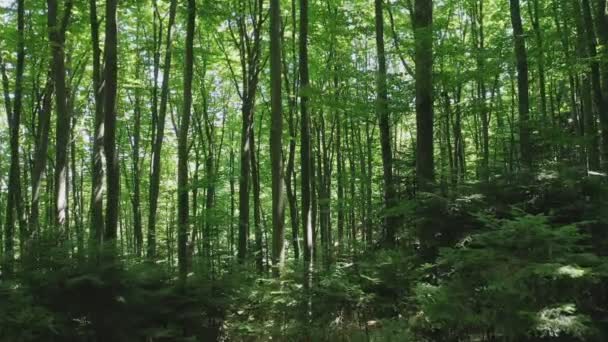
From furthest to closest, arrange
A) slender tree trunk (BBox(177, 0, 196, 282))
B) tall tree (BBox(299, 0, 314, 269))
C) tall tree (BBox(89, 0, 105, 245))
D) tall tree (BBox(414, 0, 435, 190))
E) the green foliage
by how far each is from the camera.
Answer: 1. slender tree trunk (BBox(177, 0, 196, 282))
2. tall tree (BBox(89, 0, 105, 245))
3. tall tree (BBox(299, 0, 314, 269))
4. tall tree (BBox(414, 0, 435, 190))
5. the green foliage

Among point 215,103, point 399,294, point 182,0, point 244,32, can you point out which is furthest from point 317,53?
point 399,294

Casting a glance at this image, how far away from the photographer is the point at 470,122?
25.0 meters

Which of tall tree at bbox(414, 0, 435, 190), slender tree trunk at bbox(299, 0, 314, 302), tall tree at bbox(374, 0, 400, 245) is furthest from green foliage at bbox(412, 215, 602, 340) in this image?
slender tree trunk at bbox(299, 0, 314, 302)

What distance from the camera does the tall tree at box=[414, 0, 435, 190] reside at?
27.7 feet

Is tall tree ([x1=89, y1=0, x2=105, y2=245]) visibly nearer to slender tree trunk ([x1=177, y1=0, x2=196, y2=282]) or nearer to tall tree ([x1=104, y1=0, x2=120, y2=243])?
tall tree ([x1=104, y1=0, x2=120, y2=243])

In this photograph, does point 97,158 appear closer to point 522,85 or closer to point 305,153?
point 305,153

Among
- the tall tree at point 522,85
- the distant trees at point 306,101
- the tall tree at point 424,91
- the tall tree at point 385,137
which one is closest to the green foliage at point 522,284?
the distant trees at point 306,101

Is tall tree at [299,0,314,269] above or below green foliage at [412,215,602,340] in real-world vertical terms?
above

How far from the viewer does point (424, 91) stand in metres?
8.42

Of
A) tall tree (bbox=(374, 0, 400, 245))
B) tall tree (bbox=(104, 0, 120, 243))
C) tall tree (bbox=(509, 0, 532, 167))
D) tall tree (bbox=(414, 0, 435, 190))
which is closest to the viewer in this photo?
tall tree (bbox=(414, 0, 435, 190))

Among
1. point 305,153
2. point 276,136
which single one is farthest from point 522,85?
point 276,136

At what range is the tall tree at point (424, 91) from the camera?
8.43 metres

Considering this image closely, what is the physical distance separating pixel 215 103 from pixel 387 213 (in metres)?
18.0

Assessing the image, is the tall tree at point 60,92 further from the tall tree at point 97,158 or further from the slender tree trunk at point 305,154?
the slender tree trunk at point 305,154
